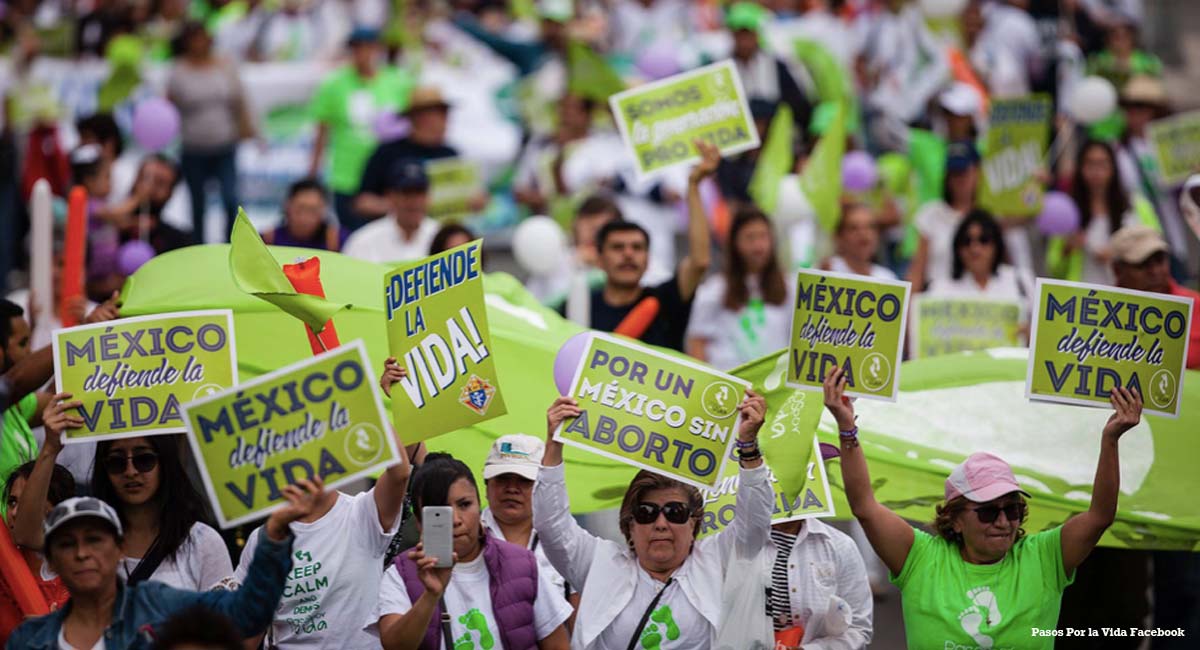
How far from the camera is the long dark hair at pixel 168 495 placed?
6.38 m

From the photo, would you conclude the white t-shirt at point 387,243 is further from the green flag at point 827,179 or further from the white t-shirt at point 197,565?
the white t-shirt at point 197,565

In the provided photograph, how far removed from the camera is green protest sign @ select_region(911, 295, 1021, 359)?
1031 centimetres

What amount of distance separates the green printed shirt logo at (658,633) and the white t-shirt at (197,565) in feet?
4.42

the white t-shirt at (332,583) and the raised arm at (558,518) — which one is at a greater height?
the raised arm at (558,518)

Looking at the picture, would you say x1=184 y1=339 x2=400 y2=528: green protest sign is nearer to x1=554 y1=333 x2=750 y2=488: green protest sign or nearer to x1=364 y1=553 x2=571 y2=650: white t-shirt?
x1=364 y1=553 x2=571 y2=650: white t-shirt

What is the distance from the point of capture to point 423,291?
6.83 meters

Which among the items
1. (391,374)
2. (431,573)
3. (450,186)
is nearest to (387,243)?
(450,186)

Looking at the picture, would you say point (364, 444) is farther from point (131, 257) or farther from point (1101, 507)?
point (131, 257)

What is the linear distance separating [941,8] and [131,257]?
8.98 metres

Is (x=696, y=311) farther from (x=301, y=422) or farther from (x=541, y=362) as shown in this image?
(x=301, y=422)

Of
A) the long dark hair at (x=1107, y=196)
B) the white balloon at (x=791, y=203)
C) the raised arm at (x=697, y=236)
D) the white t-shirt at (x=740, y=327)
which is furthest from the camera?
the white balloon at (x=791, y=203)

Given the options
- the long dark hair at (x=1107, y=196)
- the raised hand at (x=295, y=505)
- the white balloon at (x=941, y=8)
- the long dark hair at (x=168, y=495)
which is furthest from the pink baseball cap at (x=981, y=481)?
the white balloon at (x=941, y=8)

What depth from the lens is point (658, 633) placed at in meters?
6.43

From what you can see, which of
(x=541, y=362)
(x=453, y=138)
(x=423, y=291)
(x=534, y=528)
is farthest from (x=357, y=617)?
(x=453, y=138)
